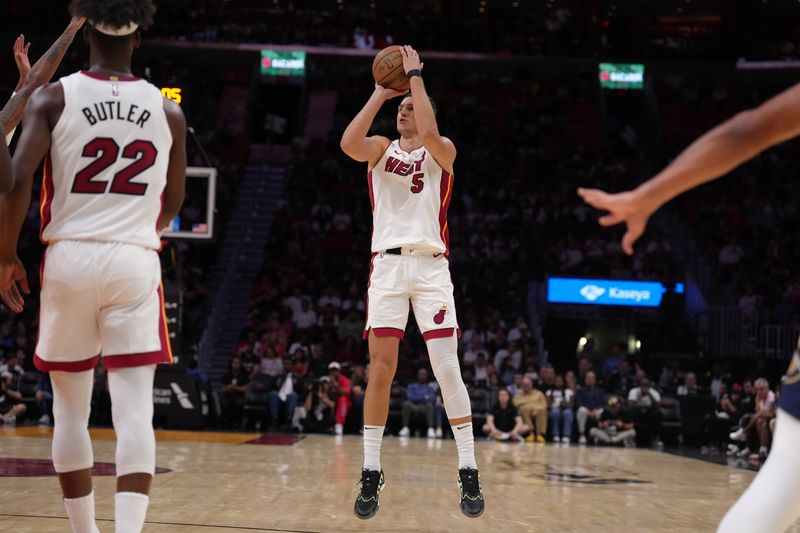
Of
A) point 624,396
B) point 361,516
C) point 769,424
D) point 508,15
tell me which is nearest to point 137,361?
point 361,516

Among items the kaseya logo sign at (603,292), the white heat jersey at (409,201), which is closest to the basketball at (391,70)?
the white heat jersey at (409,201)

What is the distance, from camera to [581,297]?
1997 cm

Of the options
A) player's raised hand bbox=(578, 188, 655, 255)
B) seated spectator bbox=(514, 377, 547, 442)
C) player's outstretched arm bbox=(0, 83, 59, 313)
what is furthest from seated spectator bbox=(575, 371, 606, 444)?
player's raised hand bbox=(578, 188, 655, 255)

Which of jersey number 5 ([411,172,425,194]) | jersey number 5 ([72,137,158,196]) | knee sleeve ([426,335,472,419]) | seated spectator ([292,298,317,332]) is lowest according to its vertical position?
seated spectator ([292,298,317,332])

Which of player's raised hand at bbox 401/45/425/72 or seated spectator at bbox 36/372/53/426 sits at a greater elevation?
player's raised hand at bbox 401/45/425/72

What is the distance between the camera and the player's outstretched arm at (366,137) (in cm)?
561

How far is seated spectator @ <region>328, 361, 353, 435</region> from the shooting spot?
15.4 m

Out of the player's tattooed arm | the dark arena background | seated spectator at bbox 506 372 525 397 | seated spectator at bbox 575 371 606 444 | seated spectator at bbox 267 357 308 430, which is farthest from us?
seated spectator at bbox 506 372 525 397

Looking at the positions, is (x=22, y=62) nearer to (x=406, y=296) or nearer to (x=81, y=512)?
(x=81, y=512)

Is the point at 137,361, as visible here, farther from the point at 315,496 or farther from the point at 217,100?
the point at 217,100

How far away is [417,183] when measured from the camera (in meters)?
5.77

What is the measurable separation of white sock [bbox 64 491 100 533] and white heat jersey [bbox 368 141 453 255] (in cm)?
254

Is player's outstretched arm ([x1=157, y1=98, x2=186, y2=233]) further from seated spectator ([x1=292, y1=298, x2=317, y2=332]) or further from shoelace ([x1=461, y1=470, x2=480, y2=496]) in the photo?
seated spectator ([x1=292, y1=298, x2=317, y2=332])

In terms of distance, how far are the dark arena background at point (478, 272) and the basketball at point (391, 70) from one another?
8.46 feet
